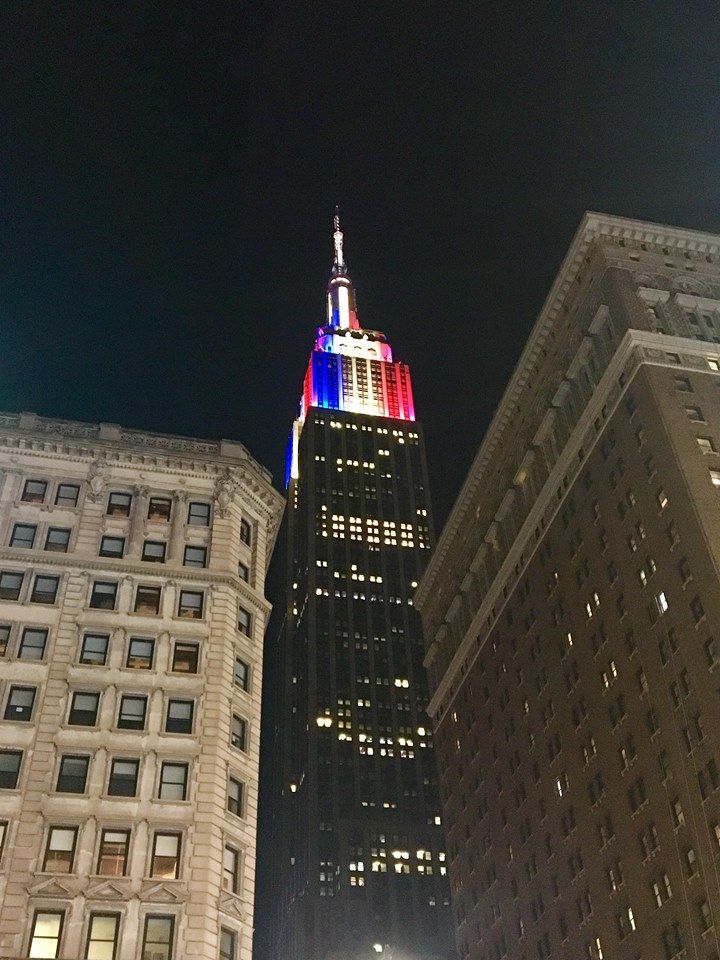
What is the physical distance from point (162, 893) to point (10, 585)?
68.5 ft

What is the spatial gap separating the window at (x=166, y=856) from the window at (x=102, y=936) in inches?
113

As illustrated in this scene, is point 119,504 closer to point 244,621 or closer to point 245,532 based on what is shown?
point 245,532

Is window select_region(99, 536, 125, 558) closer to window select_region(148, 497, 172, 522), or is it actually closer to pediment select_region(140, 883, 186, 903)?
window select_region(148, 497, 172, 522)

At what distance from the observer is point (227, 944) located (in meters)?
46.8

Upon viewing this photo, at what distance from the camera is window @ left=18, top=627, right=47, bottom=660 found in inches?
2144

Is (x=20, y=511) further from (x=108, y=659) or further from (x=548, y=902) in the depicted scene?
(x=548, y=902)

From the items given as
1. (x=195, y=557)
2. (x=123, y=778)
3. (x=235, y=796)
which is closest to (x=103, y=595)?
(x=195, y=557)

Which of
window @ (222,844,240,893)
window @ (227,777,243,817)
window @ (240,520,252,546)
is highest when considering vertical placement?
window @ (240,520,252,546)

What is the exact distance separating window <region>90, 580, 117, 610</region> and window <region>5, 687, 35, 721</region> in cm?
665

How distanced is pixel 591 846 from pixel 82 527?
52.1m

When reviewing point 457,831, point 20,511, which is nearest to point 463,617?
point 457,831

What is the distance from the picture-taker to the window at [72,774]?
49.4 meters

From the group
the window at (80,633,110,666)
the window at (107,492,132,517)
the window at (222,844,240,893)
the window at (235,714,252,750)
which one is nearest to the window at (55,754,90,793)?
the window at (80,633,110,666)

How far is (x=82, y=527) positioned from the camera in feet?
201
